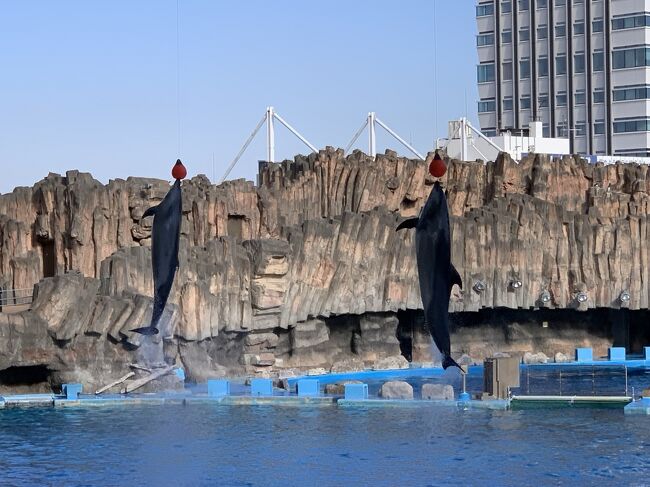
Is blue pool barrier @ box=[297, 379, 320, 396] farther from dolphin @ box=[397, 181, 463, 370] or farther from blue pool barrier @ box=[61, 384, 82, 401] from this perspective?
dolphin @ box=[397, 181, 463, 370]

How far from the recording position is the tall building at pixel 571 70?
71.4m

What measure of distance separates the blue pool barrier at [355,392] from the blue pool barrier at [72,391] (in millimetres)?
5423

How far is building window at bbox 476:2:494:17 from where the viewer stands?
252ft

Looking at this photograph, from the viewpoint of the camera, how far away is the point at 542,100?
7594cm

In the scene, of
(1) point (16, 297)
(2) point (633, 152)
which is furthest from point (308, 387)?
(2) point (633, 152)

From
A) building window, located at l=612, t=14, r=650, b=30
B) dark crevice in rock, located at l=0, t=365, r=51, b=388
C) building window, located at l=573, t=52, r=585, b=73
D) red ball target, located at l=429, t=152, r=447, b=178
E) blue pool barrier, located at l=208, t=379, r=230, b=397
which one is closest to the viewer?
red ball target, located at l=429, t=152, r=447, b=178

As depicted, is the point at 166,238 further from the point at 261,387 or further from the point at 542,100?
the point at 542,100

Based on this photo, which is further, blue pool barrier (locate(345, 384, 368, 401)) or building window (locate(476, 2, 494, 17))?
building window (locate(476, 2, 494, 17))

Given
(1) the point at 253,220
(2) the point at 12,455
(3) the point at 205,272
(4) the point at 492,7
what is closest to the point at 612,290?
(1) the point at 253,220

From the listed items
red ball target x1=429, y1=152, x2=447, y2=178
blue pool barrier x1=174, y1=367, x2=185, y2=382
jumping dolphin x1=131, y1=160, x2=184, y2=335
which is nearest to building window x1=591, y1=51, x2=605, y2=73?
blue pool barrier x1=174, y1=367, x2=185, y2=382

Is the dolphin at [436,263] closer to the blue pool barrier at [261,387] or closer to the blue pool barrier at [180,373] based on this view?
the blue pool barrier at [261,387]

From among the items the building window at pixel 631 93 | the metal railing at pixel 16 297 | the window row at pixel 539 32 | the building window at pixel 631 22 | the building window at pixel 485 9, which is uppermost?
the building window at pixel 485 9

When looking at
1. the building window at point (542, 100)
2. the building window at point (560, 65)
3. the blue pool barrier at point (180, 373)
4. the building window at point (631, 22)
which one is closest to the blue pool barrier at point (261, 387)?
the blue pool barrier at point (180, 373)

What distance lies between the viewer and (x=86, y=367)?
1193 inches
